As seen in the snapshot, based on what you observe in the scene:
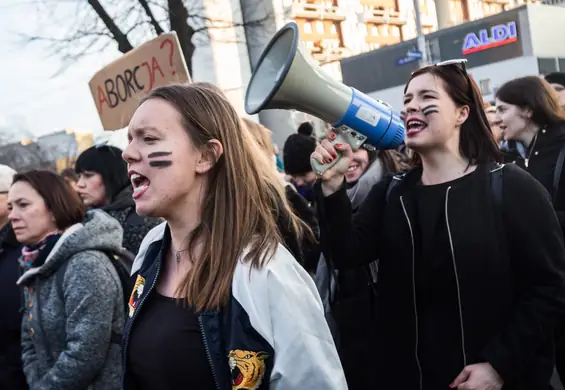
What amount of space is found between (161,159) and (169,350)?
1.62 ft

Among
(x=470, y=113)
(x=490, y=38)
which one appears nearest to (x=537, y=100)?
(x=470, y=113)

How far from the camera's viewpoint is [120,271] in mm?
2711

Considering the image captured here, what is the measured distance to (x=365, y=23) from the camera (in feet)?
202

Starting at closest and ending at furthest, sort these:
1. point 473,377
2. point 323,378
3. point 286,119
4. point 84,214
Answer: point 323,378, point 473,377, point 84,214, point 286,119

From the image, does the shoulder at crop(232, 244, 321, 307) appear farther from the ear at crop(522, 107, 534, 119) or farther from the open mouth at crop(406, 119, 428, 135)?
the ear at crop(522, 107, 534, 119)

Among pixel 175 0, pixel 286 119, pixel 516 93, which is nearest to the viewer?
pixel 516 93

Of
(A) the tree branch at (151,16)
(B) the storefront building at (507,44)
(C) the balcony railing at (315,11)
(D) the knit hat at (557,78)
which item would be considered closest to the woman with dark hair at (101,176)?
(D) the knit hat at (557,78)

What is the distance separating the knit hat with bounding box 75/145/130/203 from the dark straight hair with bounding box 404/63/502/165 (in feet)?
6.24

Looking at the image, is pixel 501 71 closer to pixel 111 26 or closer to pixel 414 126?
pixel 111 26

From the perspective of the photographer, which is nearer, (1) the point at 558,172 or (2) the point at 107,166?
(1) the point at 558,172

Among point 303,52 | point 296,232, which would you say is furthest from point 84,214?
→ point 303,52

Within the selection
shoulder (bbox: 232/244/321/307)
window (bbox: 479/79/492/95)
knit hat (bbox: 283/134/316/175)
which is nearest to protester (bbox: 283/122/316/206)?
knit hat (bbox: 283/134/316/175)

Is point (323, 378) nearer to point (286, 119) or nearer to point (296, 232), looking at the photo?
point (296, 232)

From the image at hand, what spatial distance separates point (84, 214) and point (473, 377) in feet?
6.53
